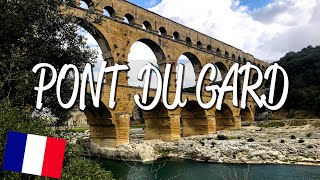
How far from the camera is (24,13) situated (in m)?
9.83

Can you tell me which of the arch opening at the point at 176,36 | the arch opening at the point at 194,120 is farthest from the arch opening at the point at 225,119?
the arch opening at the point at 176,36

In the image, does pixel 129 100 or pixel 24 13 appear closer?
pixel 24 13

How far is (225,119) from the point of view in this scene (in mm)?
46156

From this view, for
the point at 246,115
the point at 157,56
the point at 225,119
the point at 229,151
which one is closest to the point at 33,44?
the point at 229,151

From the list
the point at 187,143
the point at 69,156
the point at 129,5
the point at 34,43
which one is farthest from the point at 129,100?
the point at 69,156

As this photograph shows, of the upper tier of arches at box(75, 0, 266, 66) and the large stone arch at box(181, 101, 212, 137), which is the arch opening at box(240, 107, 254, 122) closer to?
the upper tier of arches at box(75, 0, 266, 66)

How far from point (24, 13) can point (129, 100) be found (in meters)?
19.3

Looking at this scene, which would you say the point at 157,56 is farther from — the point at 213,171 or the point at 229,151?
the point at 213,171

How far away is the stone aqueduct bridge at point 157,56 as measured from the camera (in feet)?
90.2

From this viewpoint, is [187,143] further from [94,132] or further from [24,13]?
[24,13]

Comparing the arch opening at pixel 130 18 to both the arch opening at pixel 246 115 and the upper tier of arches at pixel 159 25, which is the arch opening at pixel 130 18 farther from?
the arch opening at pixel 246 115

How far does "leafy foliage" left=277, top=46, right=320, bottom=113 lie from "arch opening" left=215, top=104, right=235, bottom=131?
13.5 meters

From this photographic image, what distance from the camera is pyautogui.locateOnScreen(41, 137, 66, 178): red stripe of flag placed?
4.42 metres

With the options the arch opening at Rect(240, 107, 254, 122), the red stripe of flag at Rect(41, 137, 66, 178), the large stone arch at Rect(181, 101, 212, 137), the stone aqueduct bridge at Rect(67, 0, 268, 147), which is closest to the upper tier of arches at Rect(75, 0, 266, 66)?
the stone aqueduct bridge at Rect(67, 0, 268, 147)
